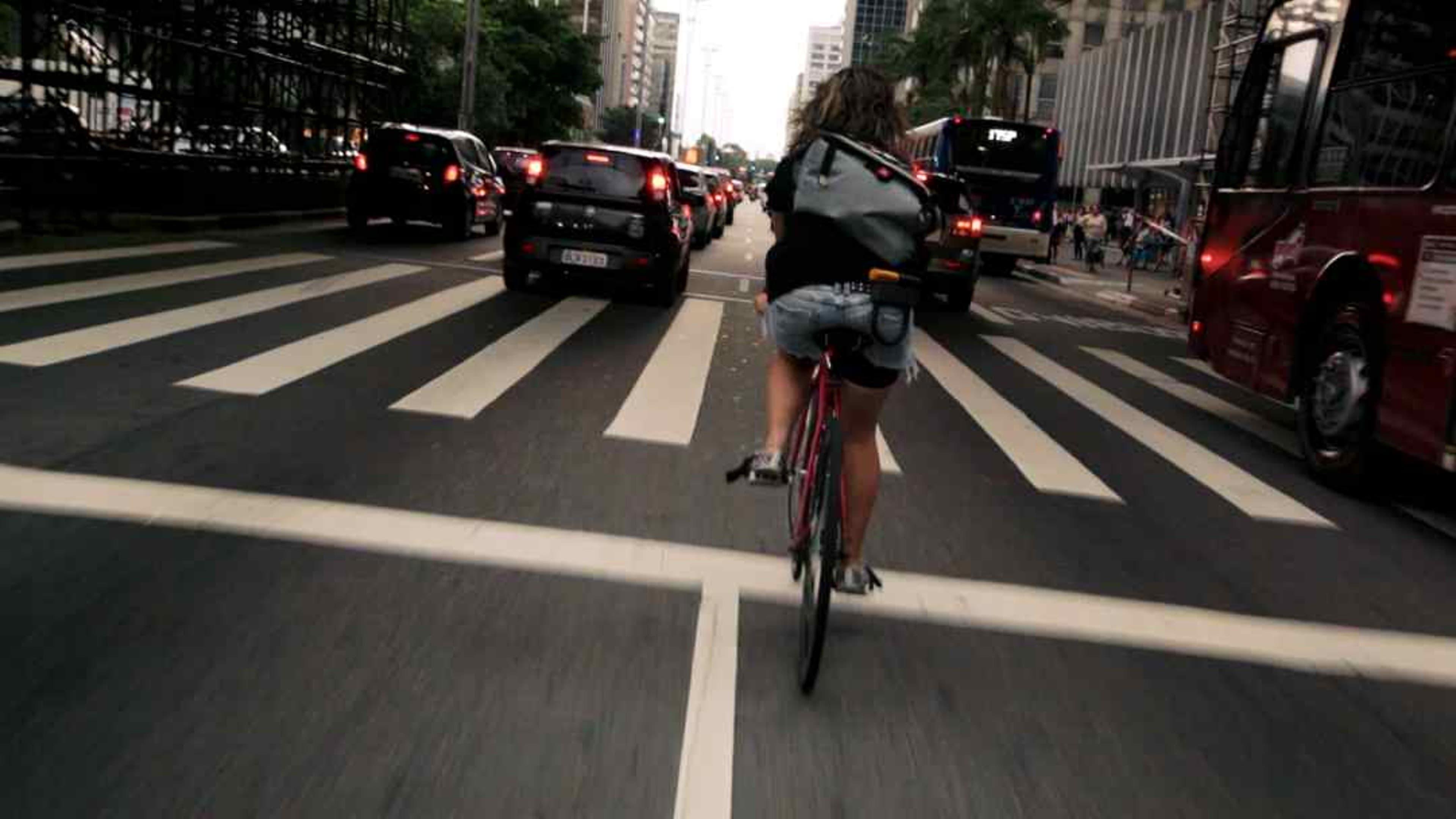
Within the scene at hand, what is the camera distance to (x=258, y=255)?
16641 mm

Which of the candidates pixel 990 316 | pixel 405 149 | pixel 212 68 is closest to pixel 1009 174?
pixel 990 316

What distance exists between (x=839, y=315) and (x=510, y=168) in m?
30.7

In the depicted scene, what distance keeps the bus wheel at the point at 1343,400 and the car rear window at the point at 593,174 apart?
7643 millimetres

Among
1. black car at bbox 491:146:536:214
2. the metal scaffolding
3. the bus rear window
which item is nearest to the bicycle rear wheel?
the metal scaffolding

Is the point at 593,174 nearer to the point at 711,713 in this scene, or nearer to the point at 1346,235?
the point at 1346,235

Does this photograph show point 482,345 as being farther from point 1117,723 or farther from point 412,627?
point 1117,723

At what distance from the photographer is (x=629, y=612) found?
471 cm

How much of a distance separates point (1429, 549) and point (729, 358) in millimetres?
5867

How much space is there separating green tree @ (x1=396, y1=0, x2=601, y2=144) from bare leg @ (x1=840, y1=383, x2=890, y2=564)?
43.2 metres

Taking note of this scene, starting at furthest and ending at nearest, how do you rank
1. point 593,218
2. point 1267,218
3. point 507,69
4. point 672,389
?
point 507,69 < point 593,218 < point 1267,218 < point 672,389

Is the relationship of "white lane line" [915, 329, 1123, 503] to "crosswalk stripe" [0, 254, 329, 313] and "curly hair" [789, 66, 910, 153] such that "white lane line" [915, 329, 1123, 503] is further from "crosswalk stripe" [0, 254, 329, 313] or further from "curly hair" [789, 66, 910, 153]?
"crosswalk stripe" [0, 254, 329, 313]

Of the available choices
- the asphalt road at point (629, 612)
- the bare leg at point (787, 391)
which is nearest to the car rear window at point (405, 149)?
the asphalt road at point (629, 612)

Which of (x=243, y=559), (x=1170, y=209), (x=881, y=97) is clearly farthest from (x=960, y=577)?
(x=1170, y=209)

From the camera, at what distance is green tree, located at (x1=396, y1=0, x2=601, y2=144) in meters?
53.7
